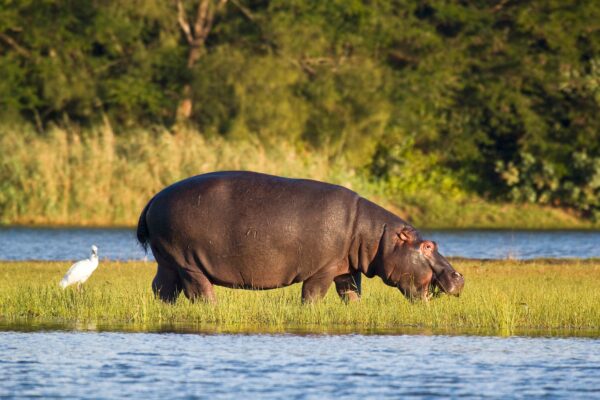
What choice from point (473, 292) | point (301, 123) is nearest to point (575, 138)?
point (301, 123)

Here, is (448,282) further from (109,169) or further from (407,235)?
(109,169)

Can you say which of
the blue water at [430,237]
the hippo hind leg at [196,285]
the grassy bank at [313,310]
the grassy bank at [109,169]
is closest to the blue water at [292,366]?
the grassy bank at [313,310]

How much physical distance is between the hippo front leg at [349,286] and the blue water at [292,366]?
2.07 m

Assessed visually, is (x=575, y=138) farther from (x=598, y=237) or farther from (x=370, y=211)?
(x=370, y=211)

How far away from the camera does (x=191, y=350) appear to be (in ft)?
38.1

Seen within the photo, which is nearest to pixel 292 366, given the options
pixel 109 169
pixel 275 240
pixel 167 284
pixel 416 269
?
pixel 275 240

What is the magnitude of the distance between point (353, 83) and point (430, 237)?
10507mm

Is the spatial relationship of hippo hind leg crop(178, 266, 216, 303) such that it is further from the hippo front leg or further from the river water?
the hippo front leg

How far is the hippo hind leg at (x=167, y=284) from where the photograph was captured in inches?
566

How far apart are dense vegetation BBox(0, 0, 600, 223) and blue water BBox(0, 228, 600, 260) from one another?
7051 mm

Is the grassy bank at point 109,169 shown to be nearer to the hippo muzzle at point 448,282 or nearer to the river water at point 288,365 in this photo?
the hippo muzzle at point 448,282

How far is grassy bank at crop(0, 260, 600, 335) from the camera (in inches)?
533

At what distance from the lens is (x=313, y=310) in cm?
1387

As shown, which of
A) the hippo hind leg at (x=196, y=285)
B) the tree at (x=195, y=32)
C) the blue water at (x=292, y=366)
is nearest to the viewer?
the blue water at (x=292, y=366)
